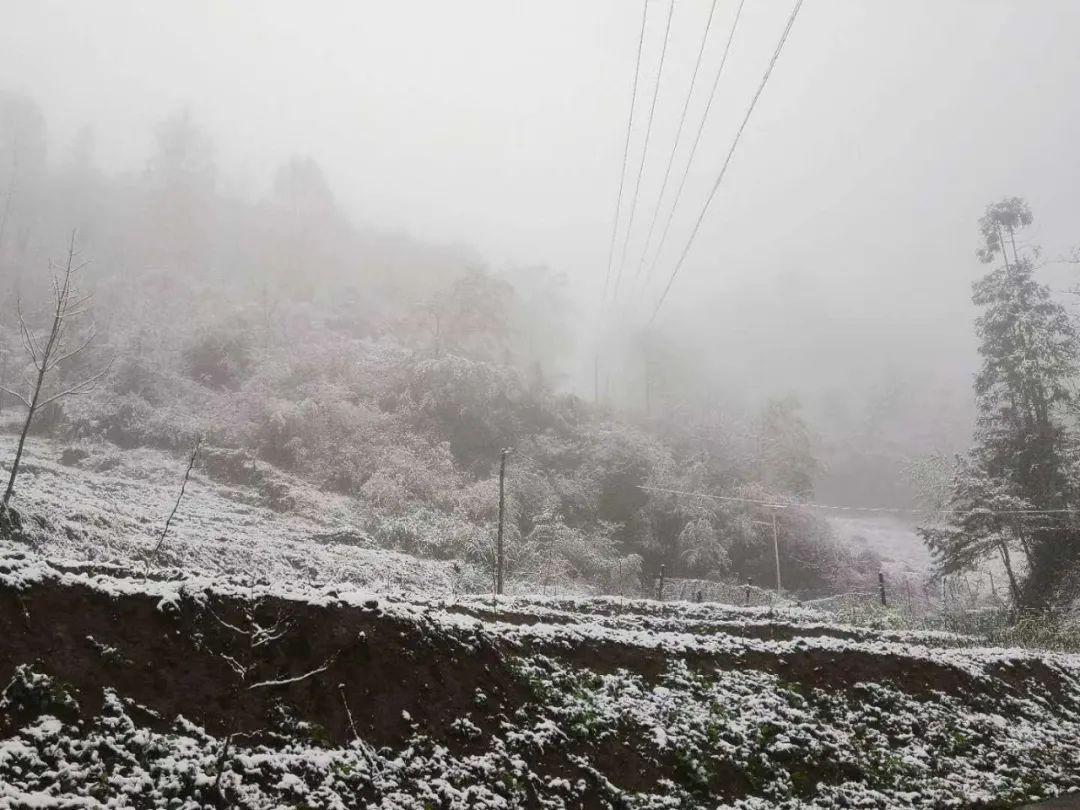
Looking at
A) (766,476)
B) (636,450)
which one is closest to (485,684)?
(636,450)

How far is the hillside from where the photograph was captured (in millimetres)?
6359

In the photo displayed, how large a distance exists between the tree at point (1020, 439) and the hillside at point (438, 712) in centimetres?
1849

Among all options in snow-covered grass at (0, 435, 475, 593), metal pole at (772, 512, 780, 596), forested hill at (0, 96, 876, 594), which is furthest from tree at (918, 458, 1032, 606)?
snow-covered grass at (0, 435, 475, 593)

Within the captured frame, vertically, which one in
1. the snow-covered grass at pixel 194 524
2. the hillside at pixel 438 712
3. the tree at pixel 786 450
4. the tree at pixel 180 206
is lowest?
the hillside at pixel 438 712

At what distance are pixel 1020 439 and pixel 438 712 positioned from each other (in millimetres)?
33461

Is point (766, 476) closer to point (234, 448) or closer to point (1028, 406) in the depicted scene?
point (1028, 406)

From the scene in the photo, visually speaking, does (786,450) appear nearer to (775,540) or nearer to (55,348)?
(775,540)

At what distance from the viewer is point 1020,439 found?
31.2 metres

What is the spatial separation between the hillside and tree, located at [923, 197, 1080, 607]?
1849 cm

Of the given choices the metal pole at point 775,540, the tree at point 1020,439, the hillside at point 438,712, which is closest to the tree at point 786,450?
the metal pole at point 775,540

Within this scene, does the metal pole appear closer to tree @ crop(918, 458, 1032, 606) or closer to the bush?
tree @ crop(918, 458, 1032, 606)

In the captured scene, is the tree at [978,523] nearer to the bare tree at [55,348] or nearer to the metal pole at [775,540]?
the metal pole at [775,540]

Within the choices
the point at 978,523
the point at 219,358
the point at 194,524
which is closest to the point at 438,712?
the point at 194,524

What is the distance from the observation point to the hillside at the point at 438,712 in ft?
20.9
